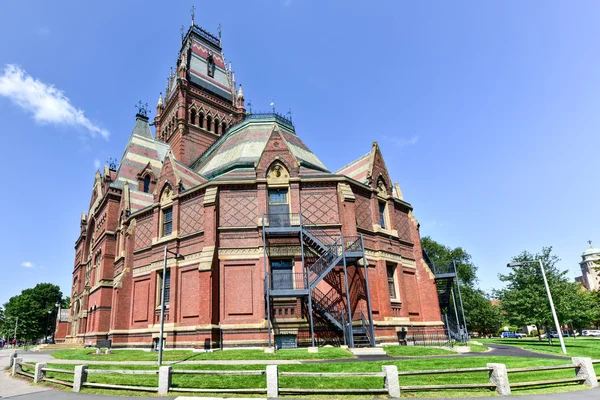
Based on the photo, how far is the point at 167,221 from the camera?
89.3 ft

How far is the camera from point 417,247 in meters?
28.8

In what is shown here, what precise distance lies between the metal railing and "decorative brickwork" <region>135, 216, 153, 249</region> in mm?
11162

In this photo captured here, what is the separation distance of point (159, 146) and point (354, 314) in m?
32.2

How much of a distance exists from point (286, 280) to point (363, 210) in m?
7.48

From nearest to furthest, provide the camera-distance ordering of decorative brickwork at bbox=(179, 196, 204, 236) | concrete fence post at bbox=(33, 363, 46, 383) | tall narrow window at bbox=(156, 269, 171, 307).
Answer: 1. concrete fence post at bbox=(33, 363, 46, 383)
2. decorative brickwork at bbox=(179, 196, 204, 236)
3. tall narrow window at bbox=(156, 269, 171, 307)

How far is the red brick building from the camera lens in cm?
2141

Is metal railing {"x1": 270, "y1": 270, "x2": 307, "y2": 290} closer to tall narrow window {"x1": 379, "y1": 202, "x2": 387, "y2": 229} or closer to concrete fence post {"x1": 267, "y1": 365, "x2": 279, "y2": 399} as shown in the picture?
tall narrow window {"x1": 379, "y1": 202, "x2": 387, "y2": 229}

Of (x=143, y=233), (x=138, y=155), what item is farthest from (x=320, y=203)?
(x=138, y=155)

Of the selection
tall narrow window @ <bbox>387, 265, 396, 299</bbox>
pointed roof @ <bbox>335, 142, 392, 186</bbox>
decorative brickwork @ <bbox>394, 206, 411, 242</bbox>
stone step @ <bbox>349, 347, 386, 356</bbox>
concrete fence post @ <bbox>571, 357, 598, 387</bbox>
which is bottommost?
concrete fence post @ <bbox>571, 357, 598, 387</bbox>

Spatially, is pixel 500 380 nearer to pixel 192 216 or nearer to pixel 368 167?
pixel 368 167

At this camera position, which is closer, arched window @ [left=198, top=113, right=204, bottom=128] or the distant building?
arched window @ [left=198, top=113, right=204, bottom=128]

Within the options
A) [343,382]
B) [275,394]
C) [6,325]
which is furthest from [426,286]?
[6,325]

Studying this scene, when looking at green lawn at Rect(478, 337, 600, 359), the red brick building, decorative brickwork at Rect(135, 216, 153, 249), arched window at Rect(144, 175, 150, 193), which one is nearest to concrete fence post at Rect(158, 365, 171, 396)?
the red brick building

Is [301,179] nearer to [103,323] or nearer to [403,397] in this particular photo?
[403,397]
